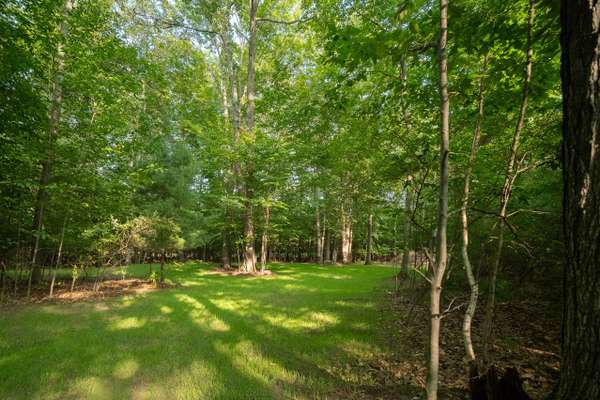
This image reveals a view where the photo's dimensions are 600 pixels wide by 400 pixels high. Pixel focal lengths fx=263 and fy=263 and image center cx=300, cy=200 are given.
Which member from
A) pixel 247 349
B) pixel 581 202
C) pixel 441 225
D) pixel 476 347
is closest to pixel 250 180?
pixel 247 349

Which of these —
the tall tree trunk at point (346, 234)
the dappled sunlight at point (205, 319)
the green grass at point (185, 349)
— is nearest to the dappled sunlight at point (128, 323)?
the green grass at point (185, 349)

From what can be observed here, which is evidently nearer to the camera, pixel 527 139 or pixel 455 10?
pixel 455 10

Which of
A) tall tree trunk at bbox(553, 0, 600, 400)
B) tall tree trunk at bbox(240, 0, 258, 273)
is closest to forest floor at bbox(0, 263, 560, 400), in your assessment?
tall tree trunk at bbox(553, 0, 600, 400)

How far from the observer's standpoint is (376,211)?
7.62 metres

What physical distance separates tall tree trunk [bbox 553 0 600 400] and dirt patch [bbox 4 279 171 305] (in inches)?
378

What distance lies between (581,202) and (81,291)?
1108 cm

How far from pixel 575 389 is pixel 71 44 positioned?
12.0 metres

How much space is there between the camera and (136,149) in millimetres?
10008

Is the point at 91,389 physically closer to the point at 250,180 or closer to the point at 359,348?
the point at 359,348

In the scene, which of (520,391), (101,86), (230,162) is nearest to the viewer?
(520,391)

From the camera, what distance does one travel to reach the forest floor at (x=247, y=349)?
10.0ft

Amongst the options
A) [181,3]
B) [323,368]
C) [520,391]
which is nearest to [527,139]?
[520,391]

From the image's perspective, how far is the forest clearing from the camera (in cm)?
216

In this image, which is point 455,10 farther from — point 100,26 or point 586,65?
point 100,26
